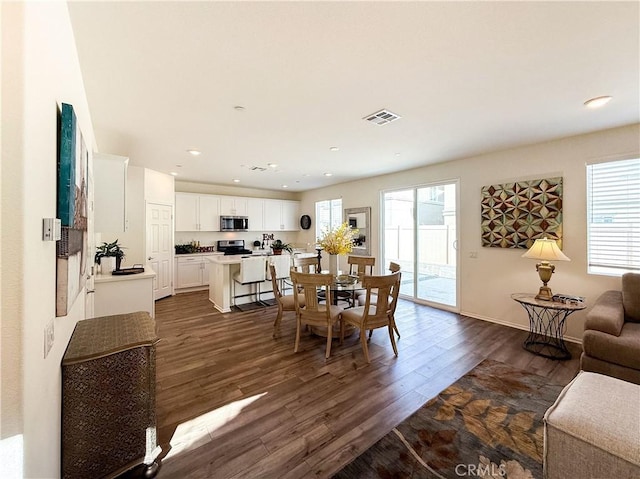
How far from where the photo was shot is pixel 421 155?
437 cm

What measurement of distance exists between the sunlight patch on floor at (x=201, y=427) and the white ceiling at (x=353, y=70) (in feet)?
8.91

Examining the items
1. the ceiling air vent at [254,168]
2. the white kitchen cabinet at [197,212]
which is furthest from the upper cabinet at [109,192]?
the white kitchen cabinet at [197,212]

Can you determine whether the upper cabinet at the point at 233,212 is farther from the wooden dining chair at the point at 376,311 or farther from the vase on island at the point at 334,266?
the wooden dining chair at the point at 376,311

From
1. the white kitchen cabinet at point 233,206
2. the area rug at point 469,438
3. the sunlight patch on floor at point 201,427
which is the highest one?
the white kitchen cabinet at point 233,206

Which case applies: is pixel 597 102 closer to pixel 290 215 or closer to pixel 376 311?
pixel 376 311

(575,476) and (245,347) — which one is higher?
(575,476)

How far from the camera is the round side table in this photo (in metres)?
3.08

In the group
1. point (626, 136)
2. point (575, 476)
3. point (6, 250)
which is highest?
point (626, 136)

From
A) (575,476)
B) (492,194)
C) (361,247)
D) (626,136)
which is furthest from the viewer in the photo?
(361,247)

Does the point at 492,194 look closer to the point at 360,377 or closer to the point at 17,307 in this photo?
the point at 360,377

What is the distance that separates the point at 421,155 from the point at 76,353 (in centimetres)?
462

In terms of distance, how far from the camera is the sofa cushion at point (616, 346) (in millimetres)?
2279

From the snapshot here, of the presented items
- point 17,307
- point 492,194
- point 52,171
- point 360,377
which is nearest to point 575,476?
point 360,377

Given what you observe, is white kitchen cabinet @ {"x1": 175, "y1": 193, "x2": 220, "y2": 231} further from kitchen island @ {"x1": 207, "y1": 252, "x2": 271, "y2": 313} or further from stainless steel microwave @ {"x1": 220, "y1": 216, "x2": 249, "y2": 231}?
kitchen island @ {"x1": 207, "y1": 252, "x2": 271, "y2": 313}
